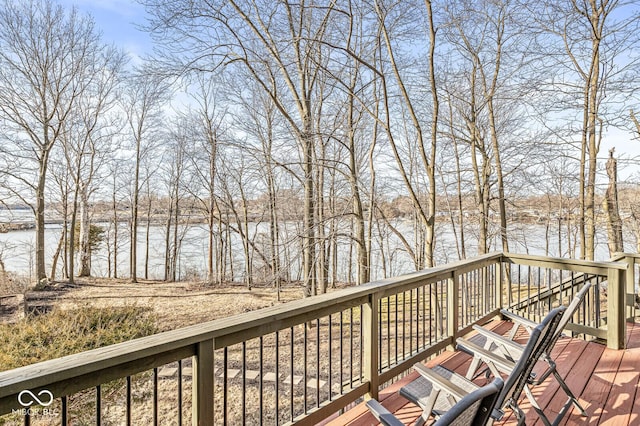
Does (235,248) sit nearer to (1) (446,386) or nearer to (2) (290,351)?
(2) (290,351)

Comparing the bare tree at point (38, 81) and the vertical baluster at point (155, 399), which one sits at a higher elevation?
the bare tree at point (38, 81)

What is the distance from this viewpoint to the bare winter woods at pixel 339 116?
22.2 ft

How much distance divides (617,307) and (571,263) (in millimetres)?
591

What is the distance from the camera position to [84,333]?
346 inches

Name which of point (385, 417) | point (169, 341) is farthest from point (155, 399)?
point (385, 417)

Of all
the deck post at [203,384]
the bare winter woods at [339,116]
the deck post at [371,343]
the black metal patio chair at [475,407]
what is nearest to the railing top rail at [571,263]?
the bare winter woods at [339,116]

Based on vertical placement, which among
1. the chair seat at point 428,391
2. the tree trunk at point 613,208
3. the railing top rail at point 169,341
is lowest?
the chair seat at point 428,391

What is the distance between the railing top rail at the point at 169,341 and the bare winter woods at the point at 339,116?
4.35 m

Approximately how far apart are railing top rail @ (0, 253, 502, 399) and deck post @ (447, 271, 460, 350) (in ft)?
3.66

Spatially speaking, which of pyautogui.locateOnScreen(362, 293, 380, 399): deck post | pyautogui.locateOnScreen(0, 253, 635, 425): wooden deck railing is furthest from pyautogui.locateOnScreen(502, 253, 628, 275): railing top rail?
pyautogui.locateOnScreen(362, 293, 380, 399): deck post

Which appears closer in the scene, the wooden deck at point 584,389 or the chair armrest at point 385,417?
the chair armrest at point 385,417

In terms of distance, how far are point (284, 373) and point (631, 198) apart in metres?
8.10

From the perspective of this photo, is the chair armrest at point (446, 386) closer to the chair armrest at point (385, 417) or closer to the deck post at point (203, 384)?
the chair armrest at point (385, 417)


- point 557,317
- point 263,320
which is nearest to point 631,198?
point 557,317
